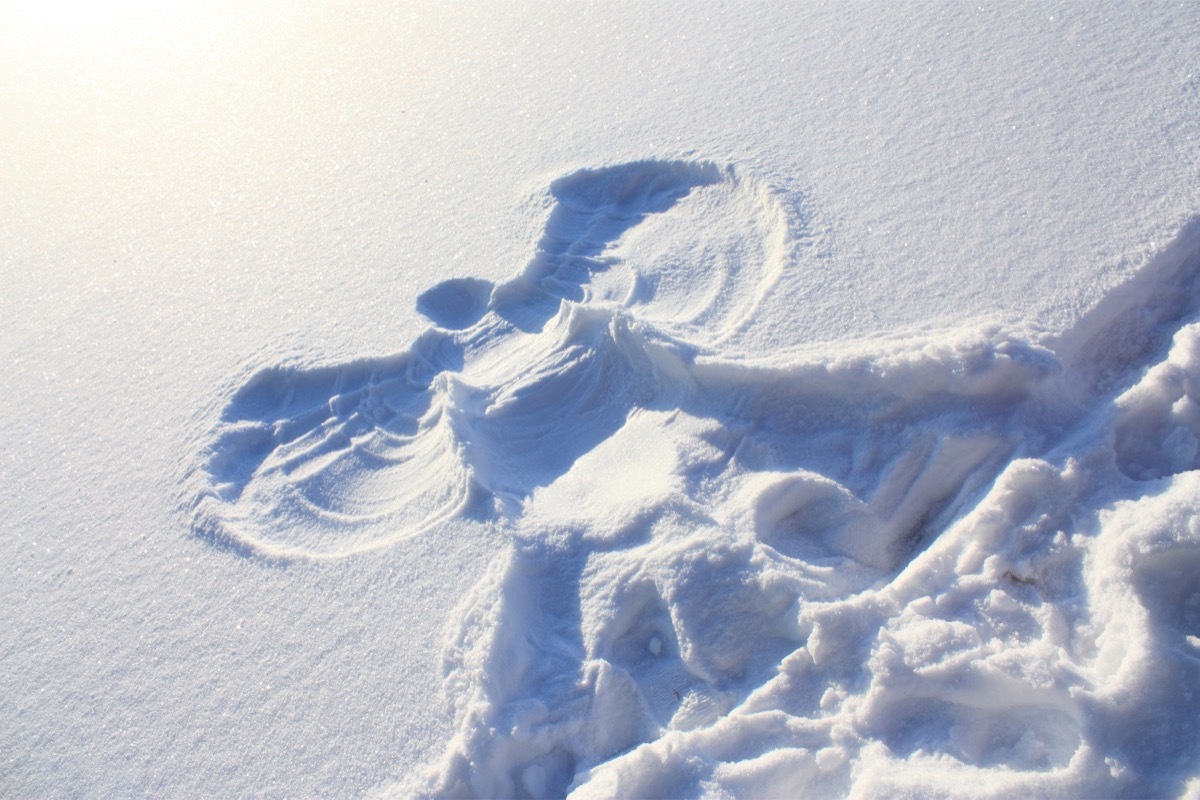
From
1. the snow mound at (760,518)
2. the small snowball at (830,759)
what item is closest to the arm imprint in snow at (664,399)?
the snow mound at (760,518)

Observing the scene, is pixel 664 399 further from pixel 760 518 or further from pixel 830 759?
pixel 830 759

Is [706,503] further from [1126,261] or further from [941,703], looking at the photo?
[1126,261]

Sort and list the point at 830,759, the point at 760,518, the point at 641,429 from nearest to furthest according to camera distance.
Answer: the point at 830,759, the point at 760,518, the point at 641,429

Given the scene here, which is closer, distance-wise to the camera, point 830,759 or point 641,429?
point 830,759

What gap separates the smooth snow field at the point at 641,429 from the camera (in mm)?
1046

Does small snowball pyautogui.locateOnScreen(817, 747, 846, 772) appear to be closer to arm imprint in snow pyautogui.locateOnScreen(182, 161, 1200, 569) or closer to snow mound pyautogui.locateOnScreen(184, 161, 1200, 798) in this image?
snow mound pyautogui.locateOnScreen(184, 161, 1200, 798)

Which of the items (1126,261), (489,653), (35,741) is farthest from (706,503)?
(35,741)

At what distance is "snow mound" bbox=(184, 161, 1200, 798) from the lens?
0.99 m

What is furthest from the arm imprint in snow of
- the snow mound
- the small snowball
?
the small snowball

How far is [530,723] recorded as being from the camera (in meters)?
1.09

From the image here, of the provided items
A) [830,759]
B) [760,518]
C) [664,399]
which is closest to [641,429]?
[664,399]

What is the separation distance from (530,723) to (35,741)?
68 cm

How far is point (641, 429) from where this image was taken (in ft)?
4.65

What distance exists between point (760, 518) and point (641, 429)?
10.6 inches
